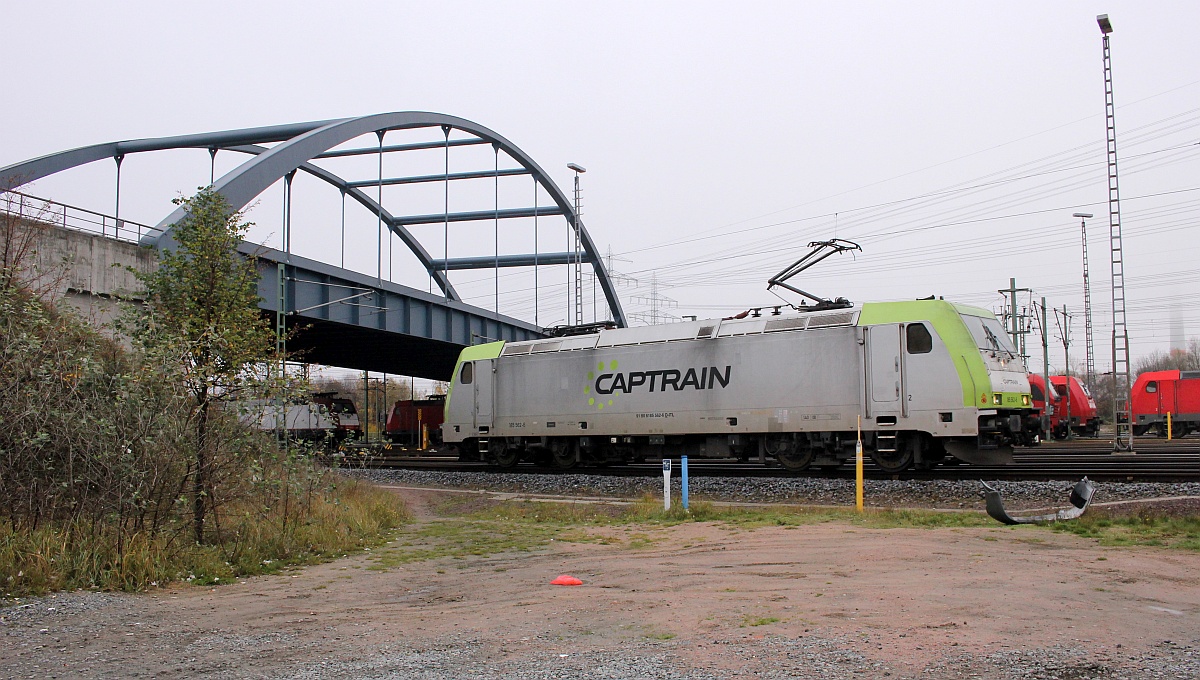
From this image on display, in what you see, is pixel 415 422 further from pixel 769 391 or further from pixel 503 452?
pixel 769 391

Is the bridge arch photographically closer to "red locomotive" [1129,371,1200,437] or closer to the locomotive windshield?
the locomotive windshield

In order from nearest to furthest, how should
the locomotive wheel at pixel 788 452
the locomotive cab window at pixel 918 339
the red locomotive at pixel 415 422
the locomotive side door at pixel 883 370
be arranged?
the locomotive cab window at pixel 918 339 → the locomotive side door at pixel 883 370 → the locomotive wheel at pixel 788 452 → the red locomotive at pixel 415 422

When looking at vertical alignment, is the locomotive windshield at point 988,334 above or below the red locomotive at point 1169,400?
above

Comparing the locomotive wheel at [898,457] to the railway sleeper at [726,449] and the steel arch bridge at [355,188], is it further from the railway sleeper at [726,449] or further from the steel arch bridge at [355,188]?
the steel arch bridge at [355,188]

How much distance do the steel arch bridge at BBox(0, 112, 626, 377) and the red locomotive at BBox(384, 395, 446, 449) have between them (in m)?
3.09

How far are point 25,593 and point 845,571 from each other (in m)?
7.19

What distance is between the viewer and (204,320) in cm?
1298

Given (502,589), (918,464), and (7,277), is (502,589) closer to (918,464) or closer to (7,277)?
(7,277)

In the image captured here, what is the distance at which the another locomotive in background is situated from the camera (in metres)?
16.7

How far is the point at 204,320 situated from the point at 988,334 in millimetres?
14131

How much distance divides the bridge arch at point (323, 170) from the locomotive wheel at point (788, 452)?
15959mm

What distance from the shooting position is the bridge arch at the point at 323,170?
93.4 ft

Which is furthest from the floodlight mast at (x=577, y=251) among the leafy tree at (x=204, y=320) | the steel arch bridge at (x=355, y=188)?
the leafy tree at (x=204, y=320)

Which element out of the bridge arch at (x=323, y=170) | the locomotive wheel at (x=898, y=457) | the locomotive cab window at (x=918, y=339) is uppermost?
the bridge arch at (x=323, y=170)
